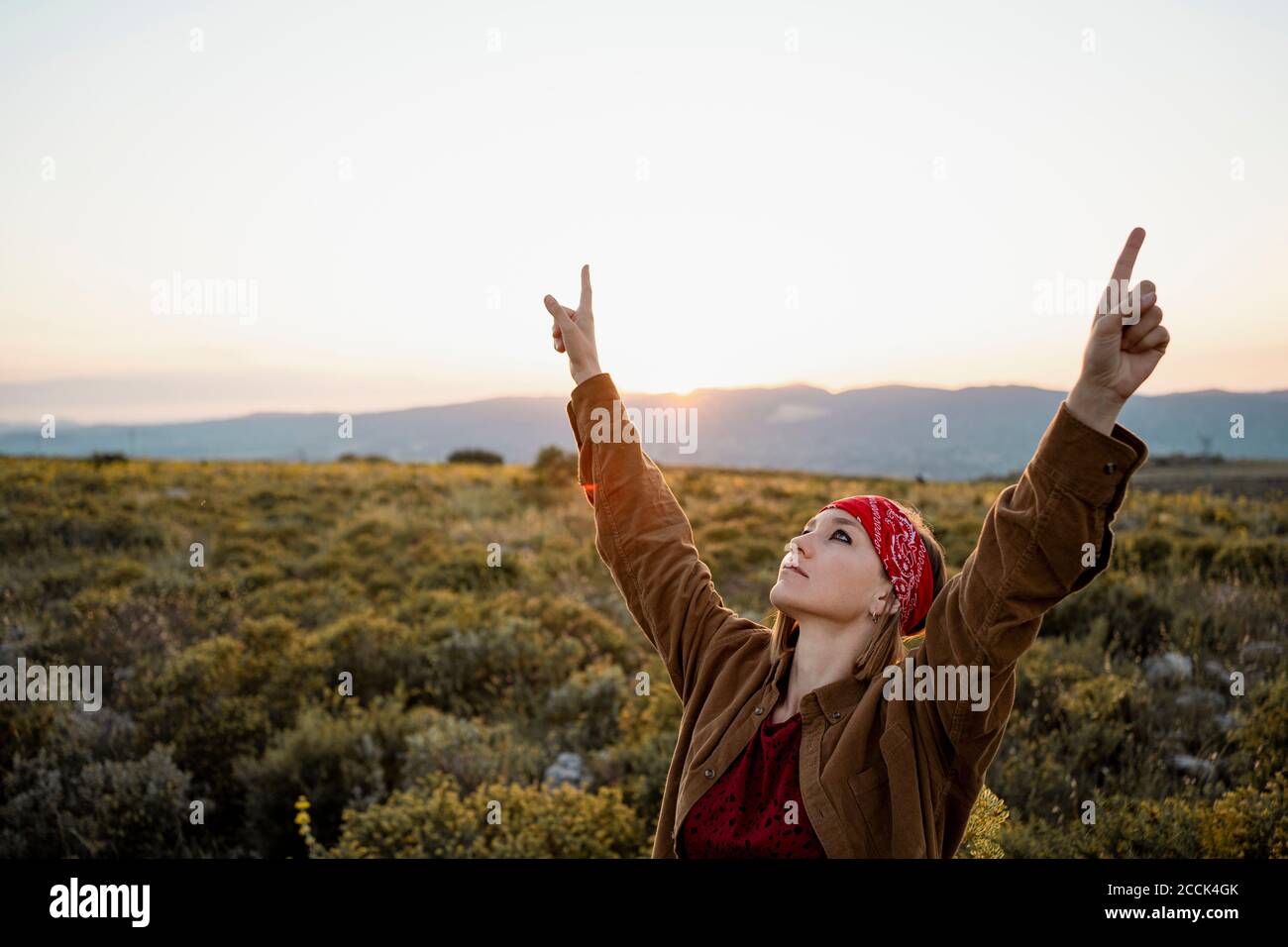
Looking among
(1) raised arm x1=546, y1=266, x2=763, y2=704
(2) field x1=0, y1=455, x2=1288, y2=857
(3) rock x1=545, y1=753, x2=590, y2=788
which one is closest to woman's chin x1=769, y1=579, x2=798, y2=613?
(1) raised arm x1=546, y1=266, x2=763, y2=704

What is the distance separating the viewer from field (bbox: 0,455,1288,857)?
5031 millimetres

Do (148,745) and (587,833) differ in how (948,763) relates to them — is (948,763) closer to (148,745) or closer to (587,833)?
(587,833)

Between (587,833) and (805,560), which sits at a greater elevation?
(805,560)

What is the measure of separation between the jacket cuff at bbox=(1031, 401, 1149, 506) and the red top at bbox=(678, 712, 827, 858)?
3.08ft

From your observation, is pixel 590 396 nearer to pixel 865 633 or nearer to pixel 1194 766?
pixel 865 633

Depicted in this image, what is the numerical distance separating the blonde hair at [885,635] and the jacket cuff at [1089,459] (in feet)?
1.68

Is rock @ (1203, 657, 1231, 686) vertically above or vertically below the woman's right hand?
below

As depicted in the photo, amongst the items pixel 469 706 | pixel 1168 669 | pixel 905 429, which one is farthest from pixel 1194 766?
pixel 905 429

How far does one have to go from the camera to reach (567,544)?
14297mm

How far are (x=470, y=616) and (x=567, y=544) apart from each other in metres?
4.99

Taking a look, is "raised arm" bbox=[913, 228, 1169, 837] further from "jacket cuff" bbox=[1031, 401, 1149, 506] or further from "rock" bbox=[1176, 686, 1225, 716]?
"rock" bbox=[1176, 686, 1225, 716]

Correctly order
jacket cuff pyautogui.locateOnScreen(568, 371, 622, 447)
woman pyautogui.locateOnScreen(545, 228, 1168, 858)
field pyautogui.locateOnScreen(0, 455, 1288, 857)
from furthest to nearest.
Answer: field pyautogui.locateOnScreen(0, 455, 1288, 857) < jacket cuff pyautogui.locateOnScreen(568, 371, 622, 447) < woman pyautogui.locateOnScreen(545, 228, 1168, 858)
